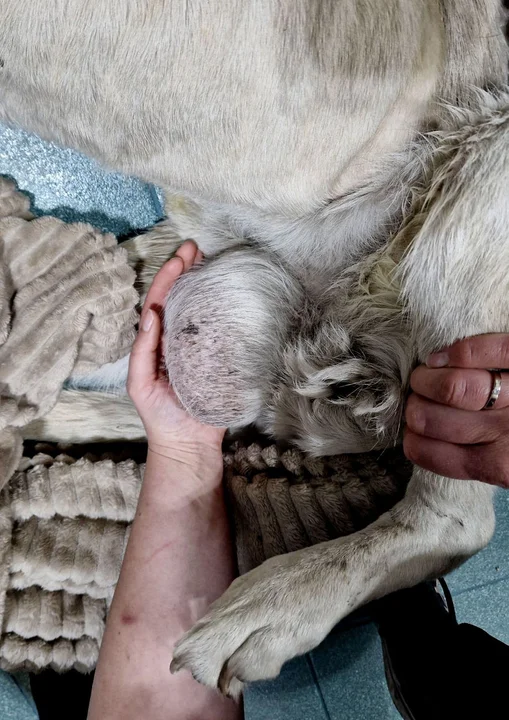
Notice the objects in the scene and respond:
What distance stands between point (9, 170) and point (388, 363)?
819mm

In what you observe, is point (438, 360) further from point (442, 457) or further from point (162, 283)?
point (162, 283)

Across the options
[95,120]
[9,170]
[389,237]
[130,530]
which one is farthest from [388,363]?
[9,170]

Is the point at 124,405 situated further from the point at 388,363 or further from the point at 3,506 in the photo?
the point at 388,363

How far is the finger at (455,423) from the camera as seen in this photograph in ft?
2.31

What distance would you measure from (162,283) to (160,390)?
0.22m

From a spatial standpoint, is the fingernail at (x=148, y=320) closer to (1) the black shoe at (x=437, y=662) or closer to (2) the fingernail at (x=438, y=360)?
(2) the fingernail at (x=438, y=360)

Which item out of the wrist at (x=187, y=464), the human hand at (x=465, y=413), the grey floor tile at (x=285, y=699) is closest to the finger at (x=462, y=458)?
the human hand at (x=465, y=413)

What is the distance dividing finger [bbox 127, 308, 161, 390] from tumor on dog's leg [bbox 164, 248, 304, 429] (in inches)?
4.1

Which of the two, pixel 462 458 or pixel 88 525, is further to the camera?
pixel 88 525

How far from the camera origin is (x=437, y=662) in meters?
0.88

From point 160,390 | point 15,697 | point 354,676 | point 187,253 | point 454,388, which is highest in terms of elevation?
point 454,388

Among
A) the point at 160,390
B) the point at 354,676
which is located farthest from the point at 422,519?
the point at 354,676

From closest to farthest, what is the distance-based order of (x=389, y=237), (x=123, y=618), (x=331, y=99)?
1. (x=331, y=99)
2. (x=389, y=237)
3. (x=123, y=618)

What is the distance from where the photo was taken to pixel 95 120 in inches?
25.9
